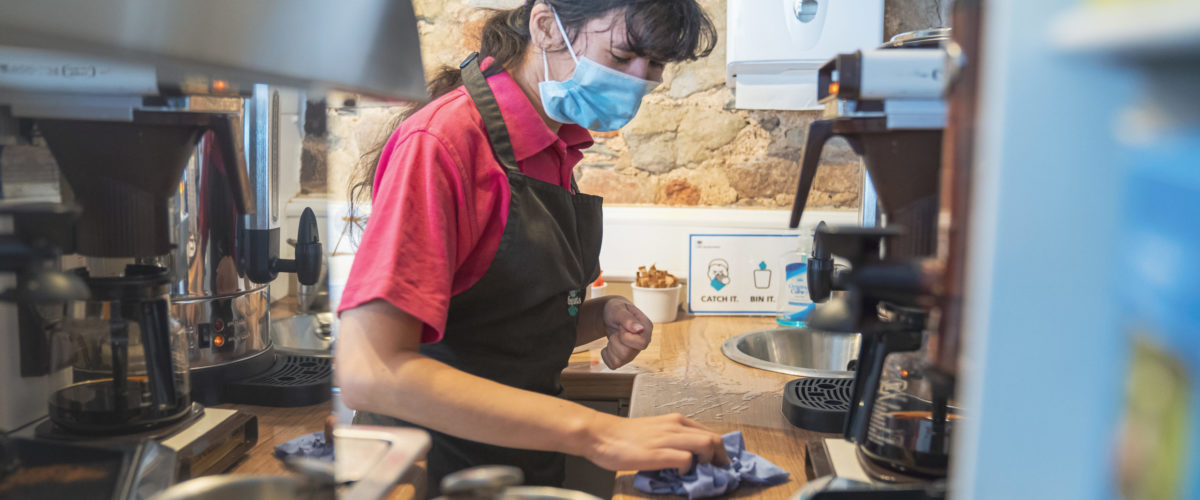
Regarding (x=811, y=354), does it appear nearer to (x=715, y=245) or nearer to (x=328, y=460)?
(x=715, y=245)

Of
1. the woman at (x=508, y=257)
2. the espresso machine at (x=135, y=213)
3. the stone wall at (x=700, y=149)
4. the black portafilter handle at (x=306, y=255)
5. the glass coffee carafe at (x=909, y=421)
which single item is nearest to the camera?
the espresso machine at (x=135, y=213)

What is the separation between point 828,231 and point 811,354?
1400mm

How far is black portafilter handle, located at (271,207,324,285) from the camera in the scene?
714 millimetres

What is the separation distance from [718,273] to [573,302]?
2.79ft

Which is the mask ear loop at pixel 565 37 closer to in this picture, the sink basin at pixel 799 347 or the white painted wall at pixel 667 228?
the sink basin at pixel 799 347

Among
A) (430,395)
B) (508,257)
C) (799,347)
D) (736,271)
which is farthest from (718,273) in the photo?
(430,395)

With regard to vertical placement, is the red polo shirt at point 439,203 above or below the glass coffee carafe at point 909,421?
above

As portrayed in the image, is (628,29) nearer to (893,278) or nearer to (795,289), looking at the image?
(893,278)

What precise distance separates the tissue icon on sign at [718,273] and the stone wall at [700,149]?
254mm

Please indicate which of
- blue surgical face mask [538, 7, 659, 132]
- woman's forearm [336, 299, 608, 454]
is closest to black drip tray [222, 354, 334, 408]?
woman's forearm [336, 299, 608, 454]

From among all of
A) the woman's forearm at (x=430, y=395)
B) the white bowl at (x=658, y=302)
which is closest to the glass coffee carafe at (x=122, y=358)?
the woman's forearm at (x=430, y=395)

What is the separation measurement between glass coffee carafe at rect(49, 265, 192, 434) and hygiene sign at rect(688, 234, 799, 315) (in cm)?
163

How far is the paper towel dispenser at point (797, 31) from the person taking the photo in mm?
1959

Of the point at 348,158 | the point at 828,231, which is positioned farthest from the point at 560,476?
the point at 828,231
